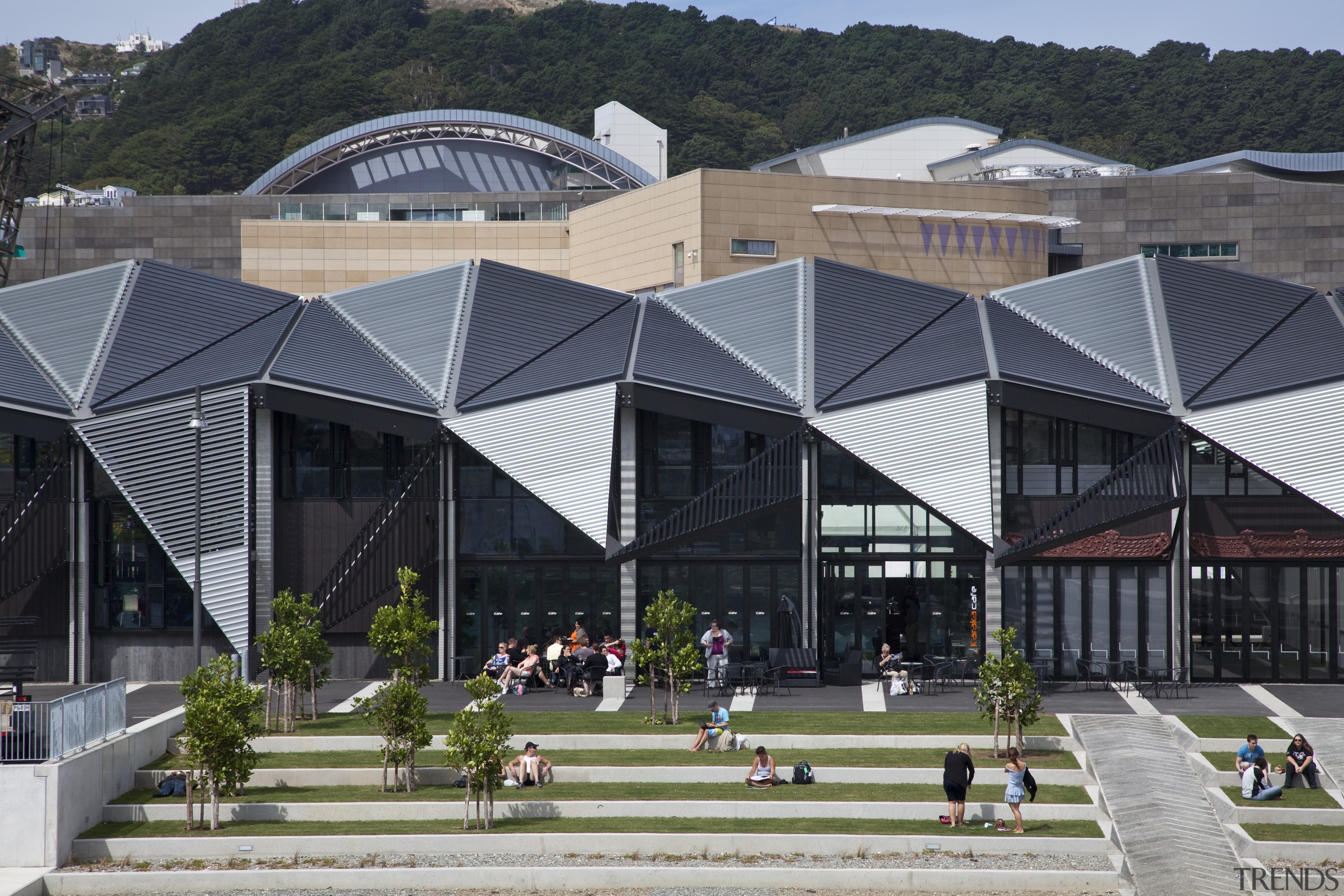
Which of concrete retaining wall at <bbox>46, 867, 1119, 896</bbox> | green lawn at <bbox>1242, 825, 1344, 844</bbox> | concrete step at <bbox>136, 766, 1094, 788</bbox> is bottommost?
concrete retaining wall at <bbox>46, 867, 1119, 896</bbox>

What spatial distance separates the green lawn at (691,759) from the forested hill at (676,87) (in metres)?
85.4

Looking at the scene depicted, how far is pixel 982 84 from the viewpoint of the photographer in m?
117

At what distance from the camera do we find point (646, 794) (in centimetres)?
2189

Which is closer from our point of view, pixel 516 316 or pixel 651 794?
pixel 651 794

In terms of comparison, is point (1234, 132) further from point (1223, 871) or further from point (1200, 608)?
point (1223, 871)

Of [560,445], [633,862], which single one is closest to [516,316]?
[560,445]

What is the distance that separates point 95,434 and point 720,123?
91080 mm

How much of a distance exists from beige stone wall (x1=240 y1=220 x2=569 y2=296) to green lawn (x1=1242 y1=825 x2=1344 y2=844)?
38.4 m

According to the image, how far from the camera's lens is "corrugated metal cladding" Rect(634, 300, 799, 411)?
31062mm

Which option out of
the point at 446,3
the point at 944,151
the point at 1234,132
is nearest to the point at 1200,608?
the point at 944,151

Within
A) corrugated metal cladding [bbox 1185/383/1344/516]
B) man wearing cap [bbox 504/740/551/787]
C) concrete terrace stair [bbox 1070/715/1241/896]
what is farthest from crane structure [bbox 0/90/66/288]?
concrete terrace stair [bbox 1070/715/1241/896]

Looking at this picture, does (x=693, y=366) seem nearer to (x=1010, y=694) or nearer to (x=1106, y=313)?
(x=1106, y=313)

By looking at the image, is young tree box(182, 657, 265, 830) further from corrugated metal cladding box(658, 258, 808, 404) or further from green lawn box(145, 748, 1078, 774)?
corrugated metal cladding box(658, 258, 808, 404)

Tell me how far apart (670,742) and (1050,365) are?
13084mm
